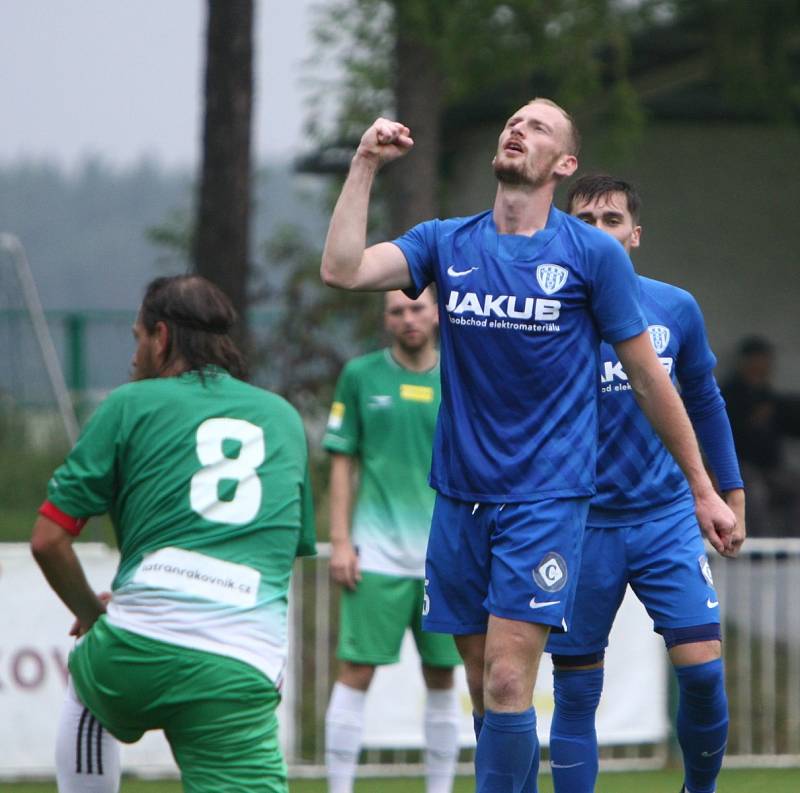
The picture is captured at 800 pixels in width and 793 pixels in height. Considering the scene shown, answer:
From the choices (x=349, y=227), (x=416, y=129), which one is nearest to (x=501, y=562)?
(x=349, y=227)

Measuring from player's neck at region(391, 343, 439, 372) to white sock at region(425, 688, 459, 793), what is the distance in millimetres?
1433

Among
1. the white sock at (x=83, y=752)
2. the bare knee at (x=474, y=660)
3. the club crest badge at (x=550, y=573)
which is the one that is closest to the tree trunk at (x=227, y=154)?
the bare knee at (x=474, y=660)

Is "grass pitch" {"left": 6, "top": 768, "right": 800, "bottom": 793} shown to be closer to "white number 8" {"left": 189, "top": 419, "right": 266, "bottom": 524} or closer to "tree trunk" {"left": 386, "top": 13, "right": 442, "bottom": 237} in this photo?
"white number 8" {"left": 189, "top": 419, "right": 266, "bottom": 524}

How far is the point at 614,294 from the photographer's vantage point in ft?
15.7

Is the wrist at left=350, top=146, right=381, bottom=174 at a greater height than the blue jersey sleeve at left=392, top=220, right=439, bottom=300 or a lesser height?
greater

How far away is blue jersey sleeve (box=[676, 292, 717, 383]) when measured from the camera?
18.6ft

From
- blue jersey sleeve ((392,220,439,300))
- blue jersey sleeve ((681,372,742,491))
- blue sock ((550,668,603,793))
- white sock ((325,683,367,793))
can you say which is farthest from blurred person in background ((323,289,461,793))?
blue jersey sleeve ((392,220,439,300))

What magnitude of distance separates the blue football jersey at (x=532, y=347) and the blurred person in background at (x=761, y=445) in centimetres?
788

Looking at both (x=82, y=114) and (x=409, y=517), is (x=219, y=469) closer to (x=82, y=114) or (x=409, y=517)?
(x=409, y=517)

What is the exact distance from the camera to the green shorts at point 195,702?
163 inches

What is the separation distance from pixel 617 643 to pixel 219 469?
208 inches

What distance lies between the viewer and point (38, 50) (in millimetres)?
20766

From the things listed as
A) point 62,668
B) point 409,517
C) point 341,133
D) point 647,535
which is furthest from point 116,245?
point 647,535

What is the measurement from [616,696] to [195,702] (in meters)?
5.39
